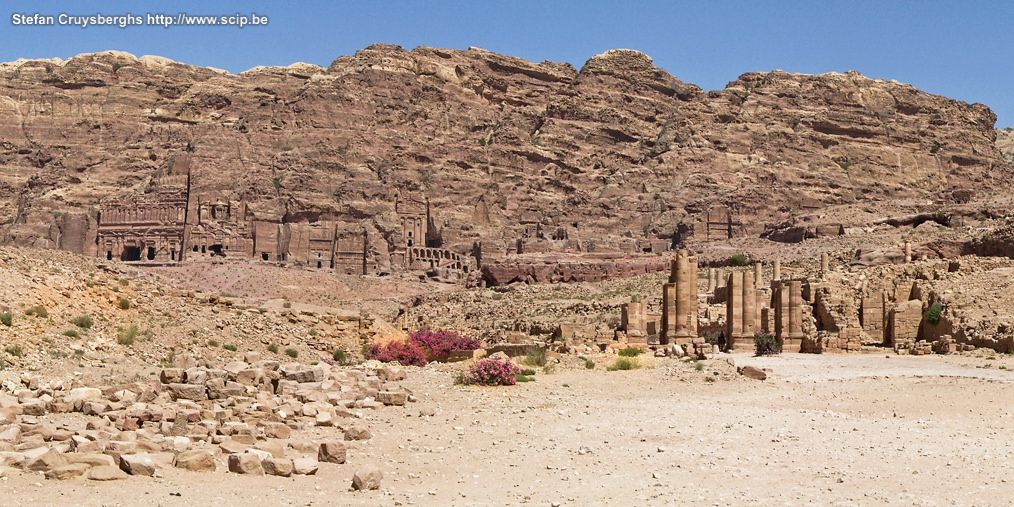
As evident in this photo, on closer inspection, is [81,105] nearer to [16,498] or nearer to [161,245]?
[161,245]

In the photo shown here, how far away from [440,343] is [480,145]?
328ft

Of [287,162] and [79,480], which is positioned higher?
[287,162]

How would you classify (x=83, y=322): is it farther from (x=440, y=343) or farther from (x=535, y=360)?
(x=440, y=343)

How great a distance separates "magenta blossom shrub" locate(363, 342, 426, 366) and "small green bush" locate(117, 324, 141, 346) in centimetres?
663

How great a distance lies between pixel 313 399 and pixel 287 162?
100 m

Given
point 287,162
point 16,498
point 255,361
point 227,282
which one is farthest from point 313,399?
point 287,162

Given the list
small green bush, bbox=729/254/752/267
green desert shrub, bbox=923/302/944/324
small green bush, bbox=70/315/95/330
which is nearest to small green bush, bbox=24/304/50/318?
small green bush, bbox=70/315/95/330

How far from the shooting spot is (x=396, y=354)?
30375 millimetres

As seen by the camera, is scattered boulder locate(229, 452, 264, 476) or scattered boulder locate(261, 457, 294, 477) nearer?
scattered boulder locate(229, 452, 264, 476)

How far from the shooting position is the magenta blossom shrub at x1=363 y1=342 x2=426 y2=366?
3006 centimetres

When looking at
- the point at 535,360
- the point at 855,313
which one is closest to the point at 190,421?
the point at 535,360

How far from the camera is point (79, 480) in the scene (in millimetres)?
12789

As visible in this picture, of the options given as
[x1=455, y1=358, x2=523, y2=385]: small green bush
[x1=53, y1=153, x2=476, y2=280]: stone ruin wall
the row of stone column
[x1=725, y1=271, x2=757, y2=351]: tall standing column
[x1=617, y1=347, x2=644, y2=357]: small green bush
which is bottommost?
[x1=455, y1=358, x2=523, y2=385]: small green bush

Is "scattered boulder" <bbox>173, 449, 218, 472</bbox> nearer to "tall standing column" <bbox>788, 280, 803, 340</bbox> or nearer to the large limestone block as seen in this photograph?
the large limestone block
